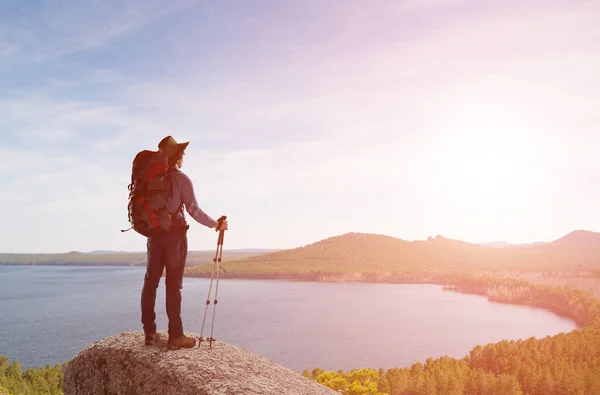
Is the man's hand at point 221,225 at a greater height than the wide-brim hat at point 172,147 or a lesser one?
lesser

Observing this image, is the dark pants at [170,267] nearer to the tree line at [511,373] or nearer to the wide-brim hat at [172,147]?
the wide-brim hat at [172,147]

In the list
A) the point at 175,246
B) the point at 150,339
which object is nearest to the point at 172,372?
the point at 150,339

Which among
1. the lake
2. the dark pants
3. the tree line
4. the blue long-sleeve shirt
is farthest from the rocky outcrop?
the lake

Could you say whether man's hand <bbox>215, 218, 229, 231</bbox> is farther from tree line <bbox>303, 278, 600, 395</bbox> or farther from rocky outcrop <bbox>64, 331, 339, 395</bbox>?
tree line <bbox>303, 278, 600, 395</bbox>

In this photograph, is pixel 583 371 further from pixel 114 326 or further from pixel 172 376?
pixel 114 326

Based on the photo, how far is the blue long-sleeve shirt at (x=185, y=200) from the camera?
9.48 metres

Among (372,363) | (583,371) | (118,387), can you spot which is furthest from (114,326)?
(118,387)

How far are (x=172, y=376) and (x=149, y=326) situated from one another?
5.12ft

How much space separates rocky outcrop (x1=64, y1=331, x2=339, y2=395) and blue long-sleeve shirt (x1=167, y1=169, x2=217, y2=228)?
256 centimetres

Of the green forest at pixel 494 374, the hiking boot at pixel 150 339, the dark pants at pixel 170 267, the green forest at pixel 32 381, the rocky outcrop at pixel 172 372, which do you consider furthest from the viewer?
the green forest at pixel 32 381

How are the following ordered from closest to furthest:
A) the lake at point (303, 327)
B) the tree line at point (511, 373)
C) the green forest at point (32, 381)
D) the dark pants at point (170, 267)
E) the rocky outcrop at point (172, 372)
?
1. the rocky outcrop at point (172, 372)
2. the dark pants at point (170, 267)
3. the tree line at point (511, 373)
4. the green forest at point (32, 381)
5. the lake at point (303, 327)

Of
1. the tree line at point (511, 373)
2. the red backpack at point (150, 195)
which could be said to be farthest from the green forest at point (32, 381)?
the red backpack at point (150, 195)

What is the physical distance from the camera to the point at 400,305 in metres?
195

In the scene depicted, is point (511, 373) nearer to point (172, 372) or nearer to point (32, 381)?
point (32, 381)
